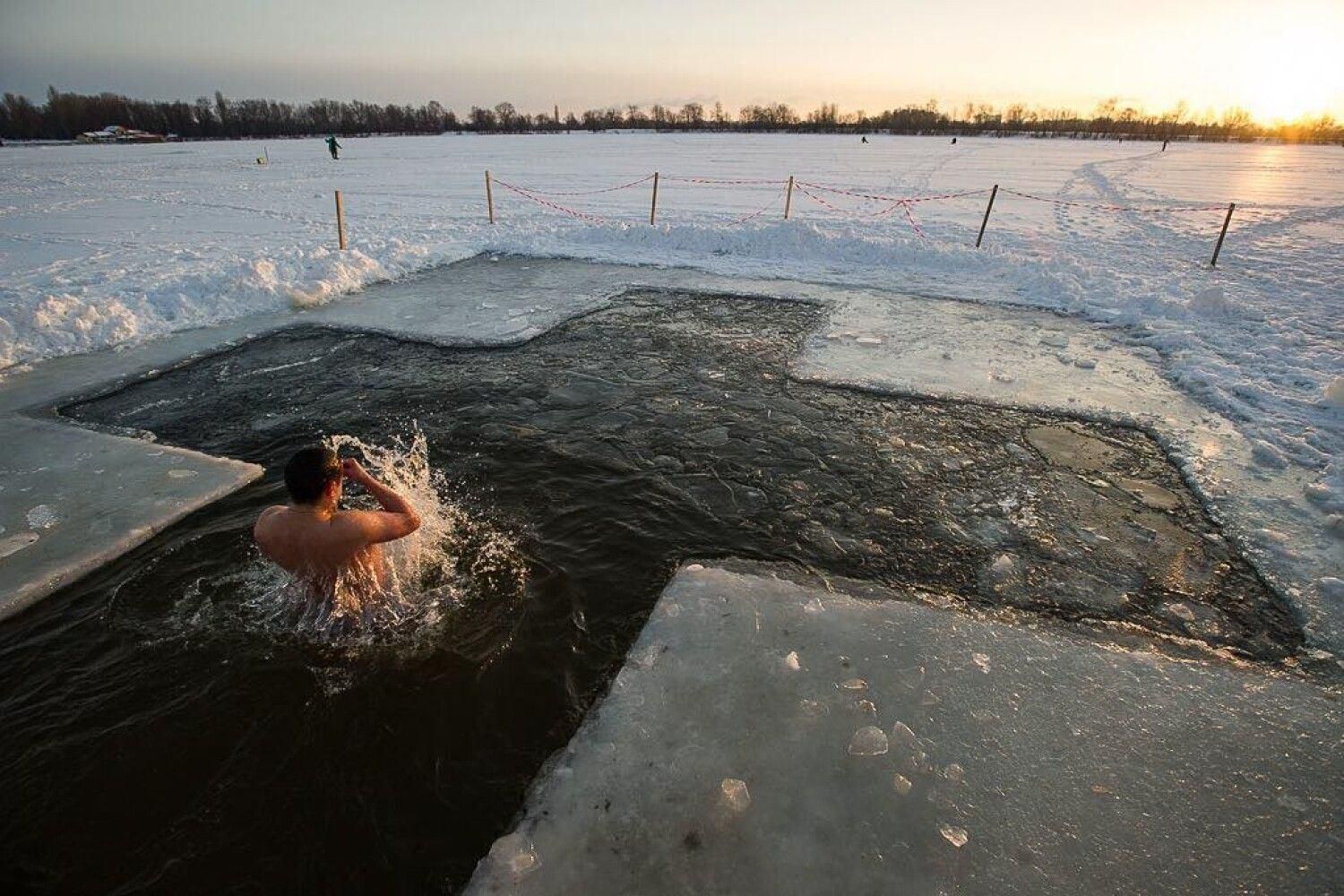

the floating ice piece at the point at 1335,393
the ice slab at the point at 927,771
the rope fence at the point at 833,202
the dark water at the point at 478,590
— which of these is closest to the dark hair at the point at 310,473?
the dark water at the point at 478,590

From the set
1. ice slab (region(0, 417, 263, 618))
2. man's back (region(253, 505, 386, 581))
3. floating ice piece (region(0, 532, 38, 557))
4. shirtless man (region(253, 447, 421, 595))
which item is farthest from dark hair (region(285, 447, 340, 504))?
floating ice piece (region(0, 532, 38, 557))

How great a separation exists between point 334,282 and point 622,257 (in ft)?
17.7

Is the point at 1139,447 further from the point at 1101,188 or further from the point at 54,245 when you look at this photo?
the point at 1101,188

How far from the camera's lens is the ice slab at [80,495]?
12.7ft

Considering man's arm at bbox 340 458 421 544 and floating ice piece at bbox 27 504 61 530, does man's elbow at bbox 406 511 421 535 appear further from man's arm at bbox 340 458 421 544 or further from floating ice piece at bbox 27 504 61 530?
floating ice piece at bbox 27 504 61 530

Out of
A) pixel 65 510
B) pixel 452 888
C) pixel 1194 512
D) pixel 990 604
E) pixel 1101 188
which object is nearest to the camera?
pixel 452 888

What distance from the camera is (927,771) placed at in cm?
270

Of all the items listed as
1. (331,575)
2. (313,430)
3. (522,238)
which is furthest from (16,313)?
(522,238)

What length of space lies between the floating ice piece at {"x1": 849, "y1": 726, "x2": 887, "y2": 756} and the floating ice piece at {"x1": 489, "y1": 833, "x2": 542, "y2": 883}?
1334 mm

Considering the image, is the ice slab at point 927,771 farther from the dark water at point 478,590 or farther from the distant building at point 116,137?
the distant building at point 116,137

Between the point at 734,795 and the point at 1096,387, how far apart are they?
6.42 m

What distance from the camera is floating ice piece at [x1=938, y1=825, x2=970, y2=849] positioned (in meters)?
2.42

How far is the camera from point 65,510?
14.3 feet

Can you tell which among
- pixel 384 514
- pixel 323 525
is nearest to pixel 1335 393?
pixel 384 514
